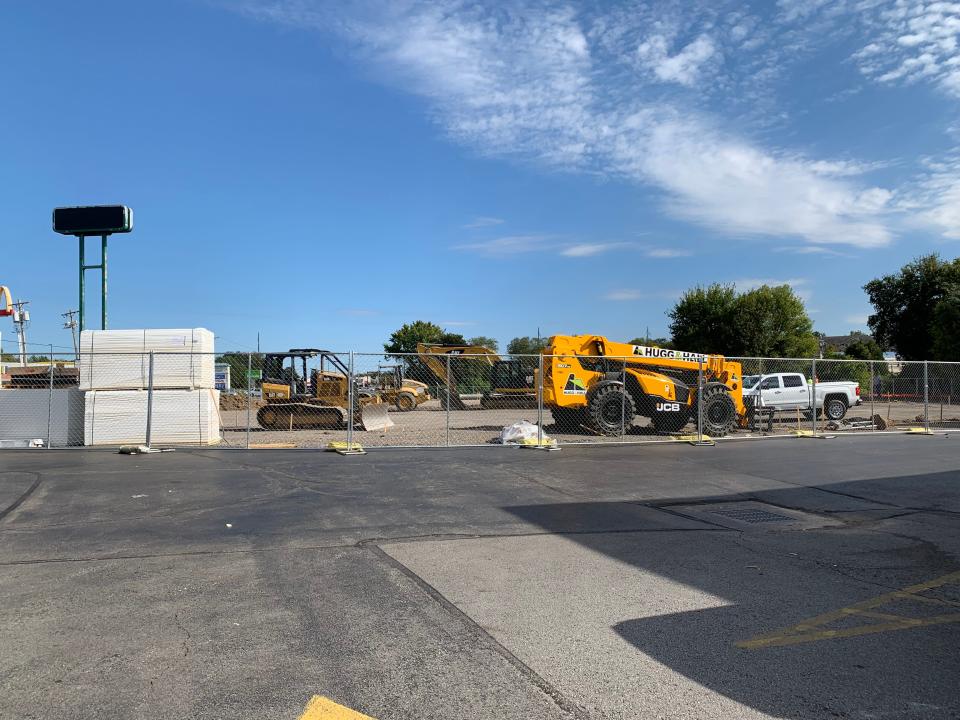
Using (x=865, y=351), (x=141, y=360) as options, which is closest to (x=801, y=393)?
(x=141, y=360)

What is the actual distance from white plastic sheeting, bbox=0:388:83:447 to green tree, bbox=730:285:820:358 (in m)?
43.8

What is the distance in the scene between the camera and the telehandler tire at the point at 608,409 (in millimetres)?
17906

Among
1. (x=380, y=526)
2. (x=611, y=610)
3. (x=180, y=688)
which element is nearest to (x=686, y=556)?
(x=611, y=610)

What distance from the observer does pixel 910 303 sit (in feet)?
170

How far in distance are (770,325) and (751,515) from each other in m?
45.2

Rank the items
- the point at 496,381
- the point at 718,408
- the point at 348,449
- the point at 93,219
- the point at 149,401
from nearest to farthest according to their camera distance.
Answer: the point at 348,449 → the point at 149,401 → the point at 718,408 → the point at 93,219 → the point at 496,381

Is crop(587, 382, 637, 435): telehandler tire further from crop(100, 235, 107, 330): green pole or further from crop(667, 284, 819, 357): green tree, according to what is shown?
crop(667, 284, 819, 357): green tree

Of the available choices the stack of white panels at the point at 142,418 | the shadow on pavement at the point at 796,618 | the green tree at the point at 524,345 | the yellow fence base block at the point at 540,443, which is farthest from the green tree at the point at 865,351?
the shadow on pavement at the point at 796,618

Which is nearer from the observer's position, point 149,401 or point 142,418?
point 149,401

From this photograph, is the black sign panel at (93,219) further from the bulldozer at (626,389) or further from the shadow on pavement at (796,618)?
the shadow on pavement at (796,618)

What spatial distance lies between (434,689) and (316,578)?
2.23 m

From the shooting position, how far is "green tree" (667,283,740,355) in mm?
50781

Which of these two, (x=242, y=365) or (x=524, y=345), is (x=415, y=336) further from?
(x=242, y=365)

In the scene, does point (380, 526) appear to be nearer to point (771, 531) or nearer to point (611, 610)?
point (611, 610)
